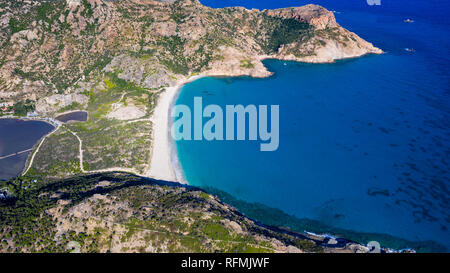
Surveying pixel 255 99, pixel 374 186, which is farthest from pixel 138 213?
pixel 255 99

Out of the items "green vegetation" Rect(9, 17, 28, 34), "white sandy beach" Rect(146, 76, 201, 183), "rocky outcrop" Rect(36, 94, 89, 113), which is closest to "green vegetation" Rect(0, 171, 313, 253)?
"white sandy beach" Rect(146, 76, 201, 183)

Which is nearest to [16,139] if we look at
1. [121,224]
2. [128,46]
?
[121,224]

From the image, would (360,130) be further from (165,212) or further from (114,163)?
(114,163)

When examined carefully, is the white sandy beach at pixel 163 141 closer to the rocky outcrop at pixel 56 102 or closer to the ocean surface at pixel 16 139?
the rocky outcrop at pixel 56 102

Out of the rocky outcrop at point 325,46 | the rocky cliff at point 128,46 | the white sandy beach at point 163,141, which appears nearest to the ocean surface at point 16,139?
the rocky cliff at point 128,46

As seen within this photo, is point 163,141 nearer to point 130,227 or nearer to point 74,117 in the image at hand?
point 74,117

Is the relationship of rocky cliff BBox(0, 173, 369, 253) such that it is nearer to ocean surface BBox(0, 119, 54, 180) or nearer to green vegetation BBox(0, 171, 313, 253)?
green vegetation BBox(0, 171, 313, 253)
